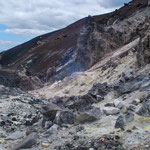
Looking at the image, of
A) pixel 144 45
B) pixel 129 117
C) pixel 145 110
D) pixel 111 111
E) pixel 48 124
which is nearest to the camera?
pixel 129 117

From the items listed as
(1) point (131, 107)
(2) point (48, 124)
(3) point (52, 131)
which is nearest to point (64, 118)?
(2) point (48, 124)

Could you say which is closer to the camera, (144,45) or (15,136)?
(15,136)

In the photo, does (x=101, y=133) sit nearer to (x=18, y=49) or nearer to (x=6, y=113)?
(x=6, y=113)

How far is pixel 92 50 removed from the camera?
96.8ft

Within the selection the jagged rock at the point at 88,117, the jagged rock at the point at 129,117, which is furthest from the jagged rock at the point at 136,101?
the jagged rock at the point at 88,117

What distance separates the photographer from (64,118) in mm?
8484

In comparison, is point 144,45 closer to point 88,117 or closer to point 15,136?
point 88,117

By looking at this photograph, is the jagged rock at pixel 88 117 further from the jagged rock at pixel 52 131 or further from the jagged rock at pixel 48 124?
the jagged rock at pixel 48 124

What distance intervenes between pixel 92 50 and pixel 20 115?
18.5m

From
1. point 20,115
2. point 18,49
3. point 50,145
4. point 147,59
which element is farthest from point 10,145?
point 18,49

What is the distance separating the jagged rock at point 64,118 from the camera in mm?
8398

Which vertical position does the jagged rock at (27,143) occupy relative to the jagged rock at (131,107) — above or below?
below

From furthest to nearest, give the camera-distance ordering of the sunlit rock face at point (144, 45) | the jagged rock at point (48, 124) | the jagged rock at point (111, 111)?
the sunlit rock face at point (144, 45) → the jagged rock at point (48, 124) → the jagged rock at point (111, 111)

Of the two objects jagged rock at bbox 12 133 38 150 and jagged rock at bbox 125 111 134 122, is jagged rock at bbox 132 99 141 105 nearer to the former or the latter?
jagged rock at bbox 125 111 134 122
